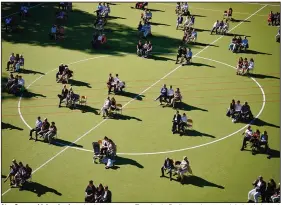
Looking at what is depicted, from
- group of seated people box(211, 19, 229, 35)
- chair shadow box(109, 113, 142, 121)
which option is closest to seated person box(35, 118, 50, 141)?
chair shadow box(109, 113, 142, 121)

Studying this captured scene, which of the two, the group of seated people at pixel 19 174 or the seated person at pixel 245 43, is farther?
the seated person at pixel 245 43

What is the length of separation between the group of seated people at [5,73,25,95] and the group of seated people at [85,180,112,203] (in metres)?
12.8

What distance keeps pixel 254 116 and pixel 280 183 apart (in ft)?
24.2

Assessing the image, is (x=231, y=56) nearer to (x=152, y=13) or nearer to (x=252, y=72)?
(x=252, y=72)

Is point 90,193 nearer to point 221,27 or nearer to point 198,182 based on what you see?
point 198,182

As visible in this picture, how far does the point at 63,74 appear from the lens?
3412cm

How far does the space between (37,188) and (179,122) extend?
29.3 ft

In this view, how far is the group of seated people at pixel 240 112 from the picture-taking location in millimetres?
29058

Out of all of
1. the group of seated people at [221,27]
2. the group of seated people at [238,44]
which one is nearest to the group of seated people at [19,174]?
the group of seated people at [238,44]

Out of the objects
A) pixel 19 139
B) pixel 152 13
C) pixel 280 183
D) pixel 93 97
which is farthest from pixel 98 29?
pixel 280 183

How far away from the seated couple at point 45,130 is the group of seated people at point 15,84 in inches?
229

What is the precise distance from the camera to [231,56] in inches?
1515

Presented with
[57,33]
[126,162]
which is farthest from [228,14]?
[126,162]

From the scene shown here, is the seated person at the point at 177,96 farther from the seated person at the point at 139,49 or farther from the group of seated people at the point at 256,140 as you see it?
the seated person at the point at 139,49
